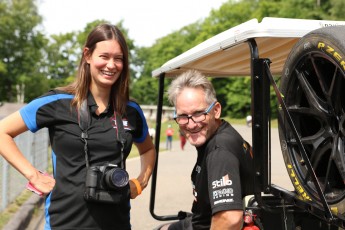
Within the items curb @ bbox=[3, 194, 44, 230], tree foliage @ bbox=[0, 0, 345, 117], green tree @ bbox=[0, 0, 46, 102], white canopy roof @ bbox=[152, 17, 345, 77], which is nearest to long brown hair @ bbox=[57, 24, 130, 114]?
white canopy roof @ bbox=[152, 17, 345, 77]

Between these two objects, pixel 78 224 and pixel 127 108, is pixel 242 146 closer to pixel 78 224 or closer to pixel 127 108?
pixel 127 108

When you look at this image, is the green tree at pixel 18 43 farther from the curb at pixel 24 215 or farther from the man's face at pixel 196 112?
the man's face at pixel 196 112

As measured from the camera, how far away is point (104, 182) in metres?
2.64

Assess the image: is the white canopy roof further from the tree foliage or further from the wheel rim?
the tree foliage

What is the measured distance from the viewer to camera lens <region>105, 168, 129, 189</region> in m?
2.65

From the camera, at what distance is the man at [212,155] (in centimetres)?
247

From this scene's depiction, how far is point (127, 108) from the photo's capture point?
304 cm

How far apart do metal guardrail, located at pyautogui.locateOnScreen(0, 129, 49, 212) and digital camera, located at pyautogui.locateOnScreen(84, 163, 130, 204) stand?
490 centimetres

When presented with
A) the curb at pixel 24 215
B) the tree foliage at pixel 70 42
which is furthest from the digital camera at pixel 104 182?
the tree foliage at pixel 70 42

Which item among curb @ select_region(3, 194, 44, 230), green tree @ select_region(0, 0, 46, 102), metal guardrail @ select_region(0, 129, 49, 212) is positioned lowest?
curb @ select_region(3, 194, 44, 230)

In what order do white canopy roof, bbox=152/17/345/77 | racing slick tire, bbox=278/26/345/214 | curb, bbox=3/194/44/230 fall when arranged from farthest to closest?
1. curb, bbox=3/194/44/230
2. white canopy roof, bbox=152/17/345/77
3. racing slick tire, bbox=278/26/345/214

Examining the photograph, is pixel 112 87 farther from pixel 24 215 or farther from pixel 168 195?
pixel 168 195

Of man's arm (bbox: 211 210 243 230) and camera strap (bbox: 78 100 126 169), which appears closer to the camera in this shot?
man's arm (bbox: 211 210 243 230)

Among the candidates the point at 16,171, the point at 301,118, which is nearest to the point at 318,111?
the point at 301,118
